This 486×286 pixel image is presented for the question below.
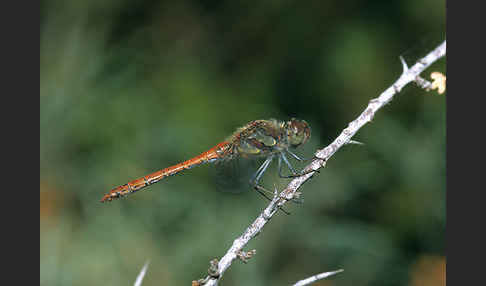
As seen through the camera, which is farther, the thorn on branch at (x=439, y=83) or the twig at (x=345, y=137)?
the thorn on branch at (x=439, y=83)

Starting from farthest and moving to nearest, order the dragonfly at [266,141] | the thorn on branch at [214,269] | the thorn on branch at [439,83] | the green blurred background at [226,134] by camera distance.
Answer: the green blurred background at [226,134] → the dragonfly at [266,141] → the thorn on branch at [439,83] → the thorn on branch at [214,269]

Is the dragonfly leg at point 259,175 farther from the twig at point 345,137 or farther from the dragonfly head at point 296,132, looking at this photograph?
the twig at point 345,137

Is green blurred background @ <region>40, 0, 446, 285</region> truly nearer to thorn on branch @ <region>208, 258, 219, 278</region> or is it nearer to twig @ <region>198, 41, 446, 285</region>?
twig @ <region>198, 41, 446, 285</region>

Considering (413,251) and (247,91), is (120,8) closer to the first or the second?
(247,91)

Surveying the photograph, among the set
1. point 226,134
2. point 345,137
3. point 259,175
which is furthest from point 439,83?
point 226,134

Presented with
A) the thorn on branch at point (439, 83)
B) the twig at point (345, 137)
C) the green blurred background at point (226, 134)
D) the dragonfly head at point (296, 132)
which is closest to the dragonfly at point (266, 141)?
the dragonfly head at point (296, 132)

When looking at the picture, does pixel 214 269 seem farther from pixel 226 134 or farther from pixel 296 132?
pixel 226 134
